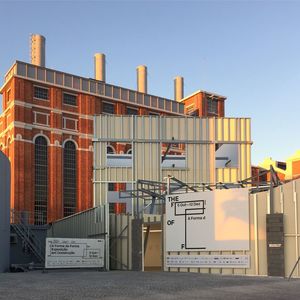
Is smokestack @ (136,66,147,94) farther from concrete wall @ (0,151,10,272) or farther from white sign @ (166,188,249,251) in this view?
white sign @ (166,188,249,251)

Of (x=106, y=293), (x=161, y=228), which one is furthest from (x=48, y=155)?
(x=106, y=293)

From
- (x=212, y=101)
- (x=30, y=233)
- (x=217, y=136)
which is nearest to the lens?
(x=217, y=136)

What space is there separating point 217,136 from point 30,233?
1689 centimetres

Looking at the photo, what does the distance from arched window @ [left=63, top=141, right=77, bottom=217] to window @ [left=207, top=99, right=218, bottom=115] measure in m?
19.9

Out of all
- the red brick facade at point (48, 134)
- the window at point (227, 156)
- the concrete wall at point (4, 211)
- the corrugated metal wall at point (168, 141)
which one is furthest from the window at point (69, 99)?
the concrete wall at point (4, 211)

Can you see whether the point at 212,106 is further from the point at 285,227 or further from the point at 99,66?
the point at 285,227

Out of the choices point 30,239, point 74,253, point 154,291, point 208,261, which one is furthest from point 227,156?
point 154,291

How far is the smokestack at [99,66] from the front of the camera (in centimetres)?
6334

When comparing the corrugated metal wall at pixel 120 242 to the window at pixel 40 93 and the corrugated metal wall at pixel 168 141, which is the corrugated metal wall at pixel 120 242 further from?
the window at pixel 40 93

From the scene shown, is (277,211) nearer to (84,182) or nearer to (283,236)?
(283,236)

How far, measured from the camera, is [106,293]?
14375 millimetres

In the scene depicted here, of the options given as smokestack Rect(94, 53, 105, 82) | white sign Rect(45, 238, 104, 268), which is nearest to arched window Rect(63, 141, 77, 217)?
smokestack Rect(94, 53, 105, 82)

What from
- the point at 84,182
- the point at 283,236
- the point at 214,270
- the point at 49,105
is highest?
the point at 49,105

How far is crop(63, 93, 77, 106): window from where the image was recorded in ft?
187
